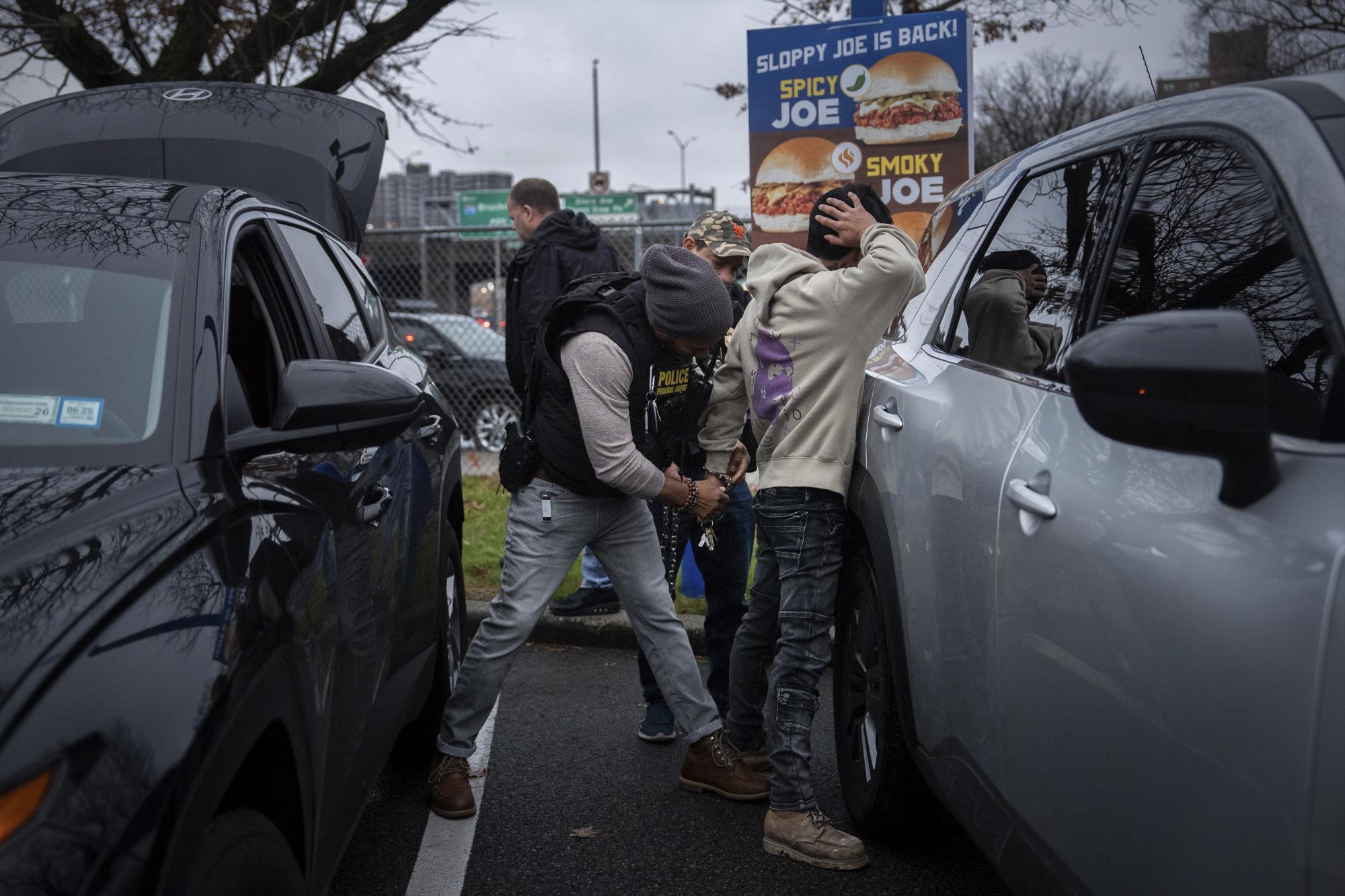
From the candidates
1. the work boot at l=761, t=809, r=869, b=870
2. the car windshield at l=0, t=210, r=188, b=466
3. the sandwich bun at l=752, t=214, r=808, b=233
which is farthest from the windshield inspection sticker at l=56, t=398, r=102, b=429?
the sandwich bun at l=752, t=214, r=808, b=233

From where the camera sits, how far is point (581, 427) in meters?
3.43

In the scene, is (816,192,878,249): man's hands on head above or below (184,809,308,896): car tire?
above

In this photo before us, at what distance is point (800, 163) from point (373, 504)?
445cm

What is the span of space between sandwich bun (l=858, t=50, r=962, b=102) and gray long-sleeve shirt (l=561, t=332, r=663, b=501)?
374 cm

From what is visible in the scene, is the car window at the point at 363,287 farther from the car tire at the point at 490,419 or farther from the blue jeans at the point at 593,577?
the car tire at the point at 490,419

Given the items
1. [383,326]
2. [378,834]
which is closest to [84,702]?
[378,834]

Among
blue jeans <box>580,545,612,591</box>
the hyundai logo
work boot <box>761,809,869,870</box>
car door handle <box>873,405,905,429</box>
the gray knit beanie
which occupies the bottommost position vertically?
work boot <box>761,809,869,870</box>

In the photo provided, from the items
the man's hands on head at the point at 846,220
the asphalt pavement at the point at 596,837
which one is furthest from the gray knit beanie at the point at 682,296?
the asphalt pavement at the point at 596,837

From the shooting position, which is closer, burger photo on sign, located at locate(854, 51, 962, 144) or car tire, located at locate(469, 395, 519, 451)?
burger photo on sign, located at locate(854, 51, 962, 144)

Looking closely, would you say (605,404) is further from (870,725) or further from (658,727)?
(658,727)

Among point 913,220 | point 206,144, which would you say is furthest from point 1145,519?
point 913,220

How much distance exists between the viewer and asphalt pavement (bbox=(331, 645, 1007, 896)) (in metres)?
3.33

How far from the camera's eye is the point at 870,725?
11.2 feet

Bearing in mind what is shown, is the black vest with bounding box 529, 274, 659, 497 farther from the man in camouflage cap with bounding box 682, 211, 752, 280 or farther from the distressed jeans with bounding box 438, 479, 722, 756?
the man in camouflage cap with bounding box 682, 211, 752, 280
